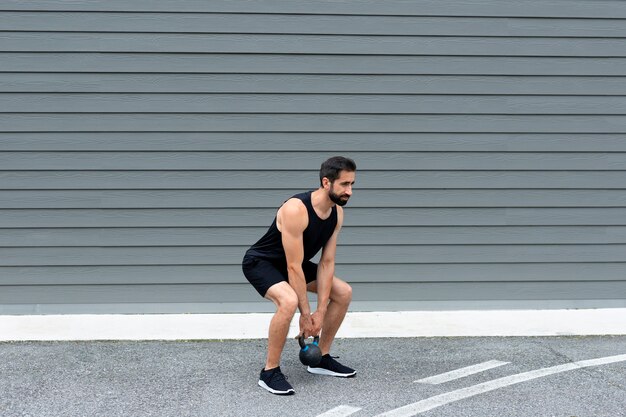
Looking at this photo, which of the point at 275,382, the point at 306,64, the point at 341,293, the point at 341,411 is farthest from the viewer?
the point at 306,64

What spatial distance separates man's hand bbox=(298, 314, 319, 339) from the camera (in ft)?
16.1

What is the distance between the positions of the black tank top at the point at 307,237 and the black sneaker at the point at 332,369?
65cm

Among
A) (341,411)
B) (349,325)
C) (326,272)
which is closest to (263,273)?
(326,272)

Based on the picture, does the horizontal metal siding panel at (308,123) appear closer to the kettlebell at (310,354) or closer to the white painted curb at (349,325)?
the white painted curb at (349,325)

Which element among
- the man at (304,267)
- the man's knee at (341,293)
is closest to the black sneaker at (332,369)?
the man at (304,267)

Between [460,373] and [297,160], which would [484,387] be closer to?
[460,373]

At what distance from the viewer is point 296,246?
4.90m

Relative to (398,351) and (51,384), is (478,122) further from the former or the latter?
(51,384)

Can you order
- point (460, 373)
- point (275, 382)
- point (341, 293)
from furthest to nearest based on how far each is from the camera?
point (460, 373), point (341, 293), point (275, 382)

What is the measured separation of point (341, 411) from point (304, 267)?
3.25 feet

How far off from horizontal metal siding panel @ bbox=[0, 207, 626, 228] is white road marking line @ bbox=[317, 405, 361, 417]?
220 centimetres

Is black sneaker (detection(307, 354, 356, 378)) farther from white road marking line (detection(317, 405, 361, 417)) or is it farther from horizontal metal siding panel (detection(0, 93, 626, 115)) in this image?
horizontal metal siding panel (detection(0, 93, 626, 115))

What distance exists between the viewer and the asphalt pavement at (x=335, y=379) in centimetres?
471

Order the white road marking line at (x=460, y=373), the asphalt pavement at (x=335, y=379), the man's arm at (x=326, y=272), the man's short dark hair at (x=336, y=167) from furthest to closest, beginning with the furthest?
1. the white road marking line at (x=460, y=373)
2. the man's arm at (x=326, y=272)
3. the man's short dark hair at (x=336, y=167)
4. the asphalt pavement at (x=335, y=379)
